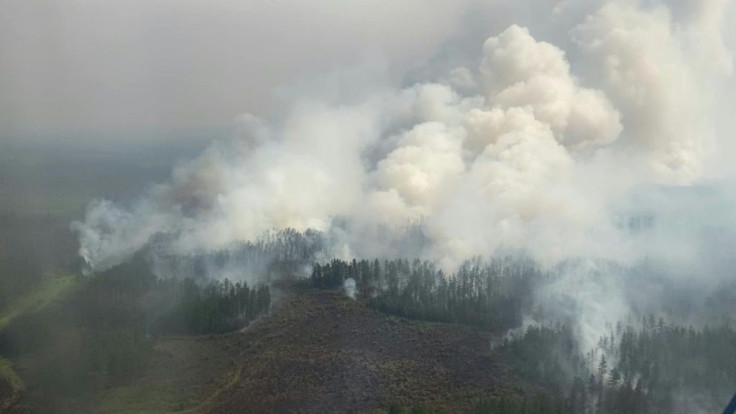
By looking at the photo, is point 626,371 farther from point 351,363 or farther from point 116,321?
point 116,321

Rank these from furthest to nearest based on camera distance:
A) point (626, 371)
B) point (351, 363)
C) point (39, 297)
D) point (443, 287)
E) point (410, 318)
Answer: point (443, 287) → point (410, 318) → point (351, 363) → point (626, 371) → point (39, 297)

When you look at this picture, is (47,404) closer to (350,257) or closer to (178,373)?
(178,373)

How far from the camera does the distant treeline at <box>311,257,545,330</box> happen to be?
68.2 meters

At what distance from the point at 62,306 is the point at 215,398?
56.5ft

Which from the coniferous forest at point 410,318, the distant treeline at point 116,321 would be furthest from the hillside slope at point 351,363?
the distant treeline at point 116,321

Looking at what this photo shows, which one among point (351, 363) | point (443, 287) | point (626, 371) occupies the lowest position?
point (626, 371)

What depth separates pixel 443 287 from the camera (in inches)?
2923

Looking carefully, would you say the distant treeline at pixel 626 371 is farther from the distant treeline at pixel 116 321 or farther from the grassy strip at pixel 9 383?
the grassy strip at pixel 9 383

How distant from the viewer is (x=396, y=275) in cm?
7944

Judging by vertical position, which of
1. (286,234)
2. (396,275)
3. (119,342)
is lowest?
(119,342)

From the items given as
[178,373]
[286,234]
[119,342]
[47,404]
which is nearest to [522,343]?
[178,373]

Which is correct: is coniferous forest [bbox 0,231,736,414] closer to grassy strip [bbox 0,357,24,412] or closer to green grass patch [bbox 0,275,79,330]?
green grass patch [bbox 0,275,79,330]

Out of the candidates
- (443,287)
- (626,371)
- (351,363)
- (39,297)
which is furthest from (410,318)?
(39,297)

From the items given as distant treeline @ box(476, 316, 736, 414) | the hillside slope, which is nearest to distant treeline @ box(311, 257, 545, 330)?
the hillside slope
